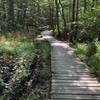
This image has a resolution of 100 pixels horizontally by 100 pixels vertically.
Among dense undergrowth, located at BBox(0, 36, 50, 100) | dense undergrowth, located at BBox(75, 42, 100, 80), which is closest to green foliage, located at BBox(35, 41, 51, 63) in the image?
dense undergrowth, located at BBox(0, 36, 50, 100)

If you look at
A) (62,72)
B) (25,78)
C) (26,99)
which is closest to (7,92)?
(26,99)

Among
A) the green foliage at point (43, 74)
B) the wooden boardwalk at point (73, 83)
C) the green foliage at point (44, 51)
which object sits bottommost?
the green foliage at point (44, 51)

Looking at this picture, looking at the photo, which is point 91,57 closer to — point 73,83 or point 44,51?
point 44,51

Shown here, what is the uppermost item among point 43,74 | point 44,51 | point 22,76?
point 22,76

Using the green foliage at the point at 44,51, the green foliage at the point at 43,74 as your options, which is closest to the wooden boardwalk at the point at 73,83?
the green foliage at the point at 43,74

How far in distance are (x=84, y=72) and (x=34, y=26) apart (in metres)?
37.4

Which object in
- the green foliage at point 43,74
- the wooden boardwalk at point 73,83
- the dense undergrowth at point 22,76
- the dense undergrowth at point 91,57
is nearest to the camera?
the dense undergrowth at point 22,76

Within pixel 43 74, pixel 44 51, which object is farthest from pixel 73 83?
pixel 44 51

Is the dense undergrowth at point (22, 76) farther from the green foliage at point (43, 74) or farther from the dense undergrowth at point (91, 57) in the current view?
the dense undergrowth at point (91, 57)

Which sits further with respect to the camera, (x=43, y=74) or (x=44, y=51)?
(x=44, y=51)

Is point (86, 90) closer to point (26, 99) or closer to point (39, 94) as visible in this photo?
point (39, 94)

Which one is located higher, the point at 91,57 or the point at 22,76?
the point at 22,76

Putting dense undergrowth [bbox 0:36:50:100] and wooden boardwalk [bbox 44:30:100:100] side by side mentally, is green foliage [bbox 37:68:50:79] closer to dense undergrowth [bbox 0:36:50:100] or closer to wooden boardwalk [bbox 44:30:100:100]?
dense undergrowth [bbox 0:36:50:100]

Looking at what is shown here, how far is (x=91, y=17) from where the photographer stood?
57.4ft
